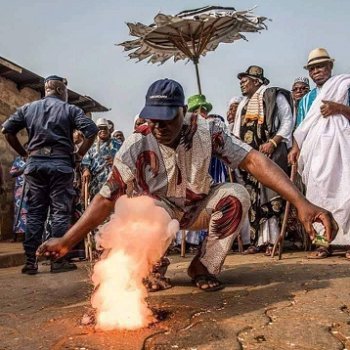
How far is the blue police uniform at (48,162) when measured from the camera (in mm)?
4871

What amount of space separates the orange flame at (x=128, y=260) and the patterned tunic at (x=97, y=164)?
4.08 m

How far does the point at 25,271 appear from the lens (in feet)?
15.9

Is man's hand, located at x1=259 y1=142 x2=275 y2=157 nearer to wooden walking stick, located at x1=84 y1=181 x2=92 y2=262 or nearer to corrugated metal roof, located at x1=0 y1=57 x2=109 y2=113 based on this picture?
wooden walking stick, located at x1=84 y1=181 x2=92 y2=262

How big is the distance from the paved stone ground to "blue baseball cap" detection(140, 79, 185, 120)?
1.09m

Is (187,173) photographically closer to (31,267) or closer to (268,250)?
(31,267)

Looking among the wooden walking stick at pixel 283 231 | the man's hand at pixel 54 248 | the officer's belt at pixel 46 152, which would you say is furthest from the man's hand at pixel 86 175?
the man's hand at pixel 54 248

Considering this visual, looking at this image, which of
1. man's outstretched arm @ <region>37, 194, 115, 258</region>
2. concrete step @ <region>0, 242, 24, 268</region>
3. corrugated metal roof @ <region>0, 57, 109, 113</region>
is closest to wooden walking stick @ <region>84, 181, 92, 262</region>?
concrete step @ <region>0, 242, 24, 268</region>

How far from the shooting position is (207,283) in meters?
3.16

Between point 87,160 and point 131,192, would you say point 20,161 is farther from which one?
point 131,192

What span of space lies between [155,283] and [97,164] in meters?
3.92

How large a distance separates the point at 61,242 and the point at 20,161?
7.33 meters

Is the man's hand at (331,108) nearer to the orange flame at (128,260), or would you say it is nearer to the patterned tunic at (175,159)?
the patterned tunic at (175,159)

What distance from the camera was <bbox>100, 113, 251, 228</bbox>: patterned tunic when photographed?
→ 3.11m

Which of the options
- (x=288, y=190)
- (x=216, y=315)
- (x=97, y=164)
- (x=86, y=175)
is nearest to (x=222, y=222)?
(x=288, y=190)
